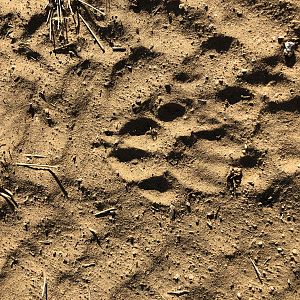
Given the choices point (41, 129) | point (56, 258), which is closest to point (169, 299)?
point (56, 258)

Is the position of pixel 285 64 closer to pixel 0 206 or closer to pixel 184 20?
pixel 184 20

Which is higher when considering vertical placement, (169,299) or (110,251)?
(110,251)

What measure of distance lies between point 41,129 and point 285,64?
1.37 meters

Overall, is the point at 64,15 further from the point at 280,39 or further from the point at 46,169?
the point at 280,39

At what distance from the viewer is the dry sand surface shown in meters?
2.65

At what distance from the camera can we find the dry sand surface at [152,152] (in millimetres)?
2646

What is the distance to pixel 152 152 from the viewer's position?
2762 mm

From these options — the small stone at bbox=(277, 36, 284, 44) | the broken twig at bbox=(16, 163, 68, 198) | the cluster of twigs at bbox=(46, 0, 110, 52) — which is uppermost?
the cluster of twigs at bbox=(46, 0, 110, 52)

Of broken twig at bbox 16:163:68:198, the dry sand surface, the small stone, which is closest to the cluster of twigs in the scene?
the dry sand surface

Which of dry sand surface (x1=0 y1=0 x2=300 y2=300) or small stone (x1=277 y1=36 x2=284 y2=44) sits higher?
small stone (x1=277 y1=36 x2=284 y2=44)

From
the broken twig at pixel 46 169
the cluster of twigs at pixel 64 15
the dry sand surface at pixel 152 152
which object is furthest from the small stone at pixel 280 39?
the broken twig at pixel 46 169

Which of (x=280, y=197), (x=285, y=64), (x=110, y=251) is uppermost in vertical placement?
(x=285, y=64)

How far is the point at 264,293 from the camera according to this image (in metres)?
2.63

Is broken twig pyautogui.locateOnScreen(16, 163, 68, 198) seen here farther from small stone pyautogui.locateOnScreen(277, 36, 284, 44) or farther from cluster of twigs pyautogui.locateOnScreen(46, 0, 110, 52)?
small stone pyautogui.locateOnScreen(277, 36, 284, 44)
